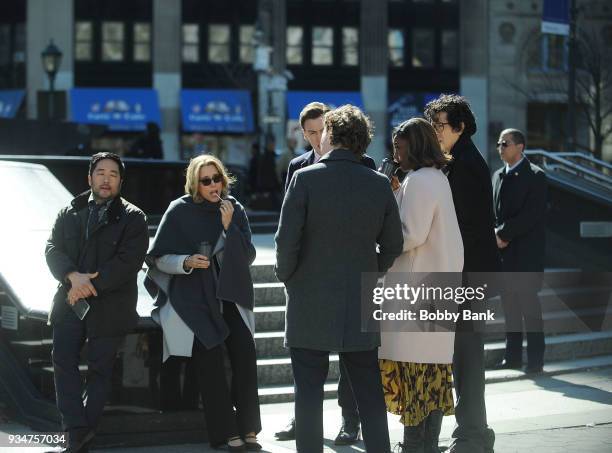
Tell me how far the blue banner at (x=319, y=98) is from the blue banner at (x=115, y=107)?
16.6 feet

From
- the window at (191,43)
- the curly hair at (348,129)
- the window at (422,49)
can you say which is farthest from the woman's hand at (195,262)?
the window at (422,49)

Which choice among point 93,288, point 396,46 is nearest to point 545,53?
point 396,46

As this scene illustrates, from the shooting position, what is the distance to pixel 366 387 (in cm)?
590

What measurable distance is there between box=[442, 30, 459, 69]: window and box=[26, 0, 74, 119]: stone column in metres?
14.7

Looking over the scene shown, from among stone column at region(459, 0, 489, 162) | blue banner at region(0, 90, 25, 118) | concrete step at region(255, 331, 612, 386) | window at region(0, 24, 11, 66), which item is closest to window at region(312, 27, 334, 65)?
stone column at region(459, 0, 489, 162)

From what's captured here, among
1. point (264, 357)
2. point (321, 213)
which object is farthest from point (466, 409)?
point (264, 357)

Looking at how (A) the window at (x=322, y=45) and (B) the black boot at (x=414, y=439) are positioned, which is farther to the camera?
(A) the window at (x=322, y=45)

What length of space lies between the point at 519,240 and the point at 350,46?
116 feet

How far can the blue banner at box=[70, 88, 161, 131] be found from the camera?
4131 cm

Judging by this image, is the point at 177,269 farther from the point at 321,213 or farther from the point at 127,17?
the point at 127,17

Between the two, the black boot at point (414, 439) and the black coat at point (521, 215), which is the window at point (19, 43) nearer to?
the black coat at point (521, 215)

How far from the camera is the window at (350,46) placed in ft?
145

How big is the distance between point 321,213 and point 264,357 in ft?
12.5

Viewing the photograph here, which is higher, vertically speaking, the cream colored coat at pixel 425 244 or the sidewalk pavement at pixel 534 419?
the cream colored coat at pixel 425 244
